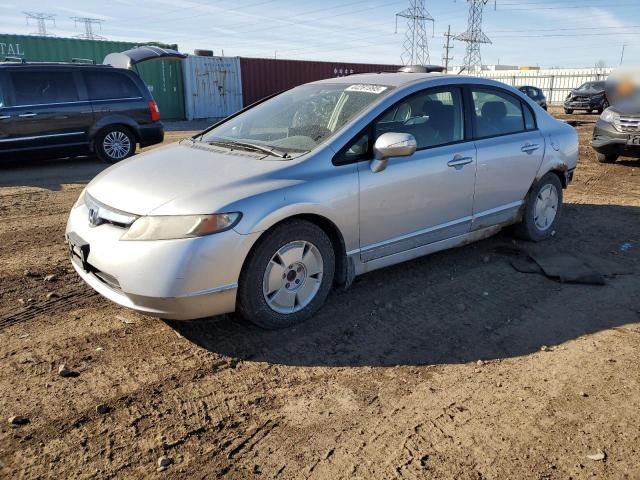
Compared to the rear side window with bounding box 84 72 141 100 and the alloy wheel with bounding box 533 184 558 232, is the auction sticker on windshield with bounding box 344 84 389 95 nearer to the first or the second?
the alloy wheel with bounding box 533 184 558 232

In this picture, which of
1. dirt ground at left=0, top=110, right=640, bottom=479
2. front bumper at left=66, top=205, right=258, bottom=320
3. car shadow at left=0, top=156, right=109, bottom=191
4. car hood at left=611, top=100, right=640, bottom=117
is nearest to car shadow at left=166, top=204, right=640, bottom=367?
dirt ground at left=0, top=110, right=640, bottom=479

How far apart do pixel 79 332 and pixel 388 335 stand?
2.02m

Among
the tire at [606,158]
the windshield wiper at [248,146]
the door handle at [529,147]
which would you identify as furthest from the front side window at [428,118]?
the tire at [606,158]

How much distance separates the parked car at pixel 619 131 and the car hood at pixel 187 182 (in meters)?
8.09

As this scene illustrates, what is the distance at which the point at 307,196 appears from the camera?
3.39 meters

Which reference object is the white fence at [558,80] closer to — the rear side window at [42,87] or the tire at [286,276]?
the rear side window at [42,87]

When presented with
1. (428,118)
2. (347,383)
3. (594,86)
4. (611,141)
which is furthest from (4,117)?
(594,86)

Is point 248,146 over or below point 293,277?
over

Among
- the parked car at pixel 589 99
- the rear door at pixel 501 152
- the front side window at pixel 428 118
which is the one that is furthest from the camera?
the parked car at pixel 589 99

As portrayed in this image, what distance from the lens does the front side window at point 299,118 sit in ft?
12.6

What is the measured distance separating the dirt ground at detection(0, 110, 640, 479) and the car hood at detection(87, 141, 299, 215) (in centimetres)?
87

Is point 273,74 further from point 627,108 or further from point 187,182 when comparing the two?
point 187,182

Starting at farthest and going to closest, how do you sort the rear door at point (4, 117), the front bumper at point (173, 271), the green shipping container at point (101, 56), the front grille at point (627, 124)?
the green shipping container at point (101, 56), the front grille at point (627, 124), the rear door at point (4, 117), the front bumper at point (173, 271)

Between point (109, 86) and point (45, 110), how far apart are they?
1.31 meters
